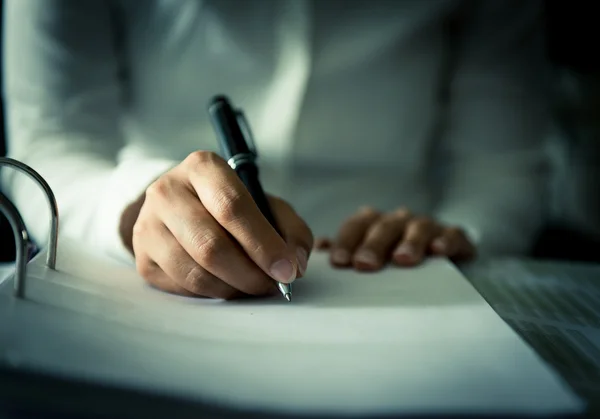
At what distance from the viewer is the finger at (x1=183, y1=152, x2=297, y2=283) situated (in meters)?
0.24

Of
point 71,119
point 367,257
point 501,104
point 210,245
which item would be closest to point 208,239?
point 210,245

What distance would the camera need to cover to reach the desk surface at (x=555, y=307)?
0.21 metres

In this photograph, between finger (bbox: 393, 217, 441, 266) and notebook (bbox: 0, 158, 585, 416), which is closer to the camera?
notebook (bbox: 0, 158, 585, 416)

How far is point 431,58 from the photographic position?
53 centimetres

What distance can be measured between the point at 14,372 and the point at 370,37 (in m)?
0.42

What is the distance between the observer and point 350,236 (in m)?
0.36

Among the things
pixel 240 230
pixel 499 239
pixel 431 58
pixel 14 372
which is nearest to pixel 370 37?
pixel 431 58

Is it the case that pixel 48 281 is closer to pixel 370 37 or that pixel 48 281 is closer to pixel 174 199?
pixel 174 199

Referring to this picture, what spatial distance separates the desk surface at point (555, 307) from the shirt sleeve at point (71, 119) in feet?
0.62

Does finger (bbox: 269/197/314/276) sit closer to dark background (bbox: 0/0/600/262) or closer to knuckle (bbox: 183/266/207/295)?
knuckle (bbox: 183/266/207/295)

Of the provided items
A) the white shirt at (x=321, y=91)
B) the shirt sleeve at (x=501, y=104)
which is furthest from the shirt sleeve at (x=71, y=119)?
the shirt sleeve at (x=501, y=104)

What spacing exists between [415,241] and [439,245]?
0.6 inches

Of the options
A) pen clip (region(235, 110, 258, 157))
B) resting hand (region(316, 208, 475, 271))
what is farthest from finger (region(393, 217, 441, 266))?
pen clip (region(235, 110, 258, 157))

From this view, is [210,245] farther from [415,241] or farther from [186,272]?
[415,241]
